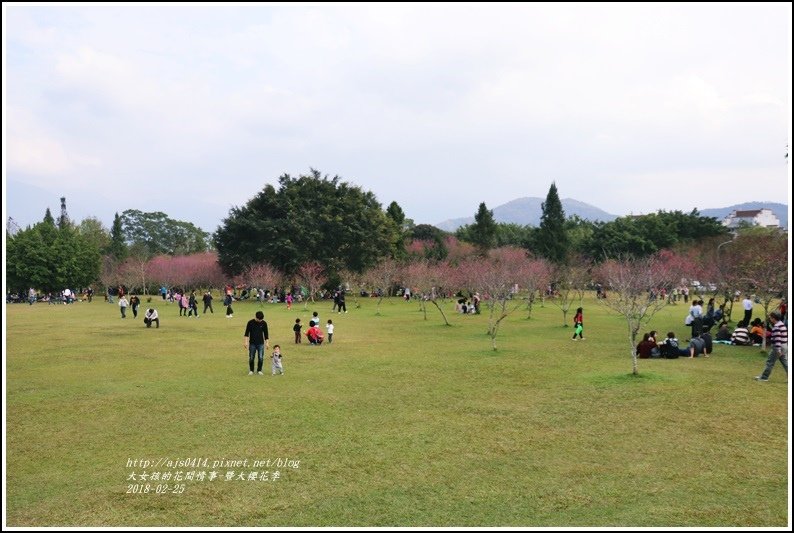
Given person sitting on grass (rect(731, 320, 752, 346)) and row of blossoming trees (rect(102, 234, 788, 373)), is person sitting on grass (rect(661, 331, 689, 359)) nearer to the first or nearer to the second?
row of blossoming trees (rect(102, 234, 788, 373))

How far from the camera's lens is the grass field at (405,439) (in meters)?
6.37

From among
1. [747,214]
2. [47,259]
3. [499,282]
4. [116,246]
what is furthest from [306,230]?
[747,214]

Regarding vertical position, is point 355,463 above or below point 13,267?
below

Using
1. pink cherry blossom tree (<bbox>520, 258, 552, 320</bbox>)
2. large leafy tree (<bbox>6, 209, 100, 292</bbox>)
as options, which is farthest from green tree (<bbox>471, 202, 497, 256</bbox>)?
large leafy tree (<bbox>6, 209, 100, 292</bbox>)

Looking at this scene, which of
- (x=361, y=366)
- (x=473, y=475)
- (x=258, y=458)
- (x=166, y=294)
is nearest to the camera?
(x=473, y=475)

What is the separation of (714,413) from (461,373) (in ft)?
18.6

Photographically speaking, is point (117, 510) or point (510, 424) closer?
point (117, 510)

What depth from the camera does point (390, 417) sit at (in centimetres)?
1000

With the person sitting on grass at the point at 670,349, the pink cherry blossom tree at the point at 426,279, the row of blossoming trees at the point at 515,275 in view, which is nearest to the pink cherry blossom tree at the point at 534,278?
the row of blossoming trees at the point at 515,275

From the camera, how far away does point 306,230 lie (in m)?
49.7

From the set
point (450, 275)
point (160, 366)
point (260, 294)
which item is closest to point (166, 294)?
point (260, 294)

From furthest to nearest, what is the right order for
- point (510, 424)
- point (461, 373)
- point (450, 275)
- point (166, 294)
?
A: point (166, 294)
point (450, 275)
point (461, 373)
point (510, 424)

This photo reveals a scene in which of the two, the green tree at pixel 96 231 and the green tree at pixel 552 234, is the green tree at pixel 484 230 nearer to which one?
the green tree at pixel 552 234

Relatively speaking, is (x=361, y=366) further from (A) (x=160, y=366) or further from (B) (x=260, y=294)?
(B) (x=260, y=294)
